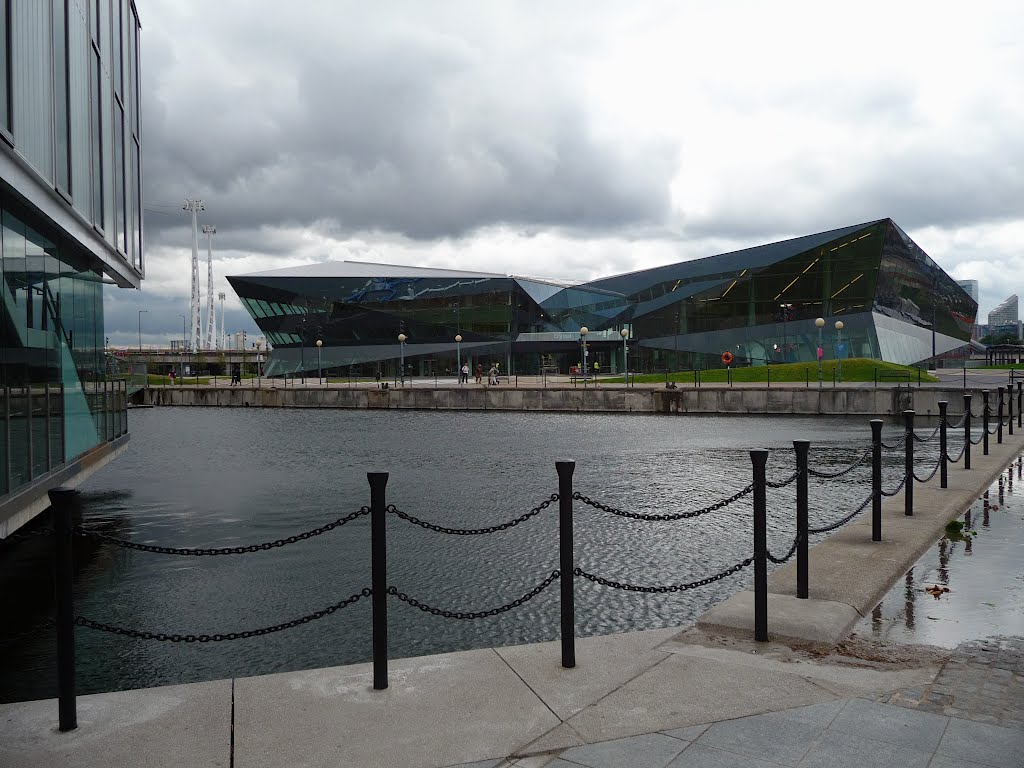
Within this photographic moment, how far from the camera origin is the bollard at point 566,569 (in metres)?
5.60

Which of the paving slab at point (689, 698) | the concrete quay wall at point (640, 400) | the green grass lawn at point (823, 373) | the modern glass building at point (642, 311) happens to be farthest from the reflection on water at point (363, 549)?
the modern glass building at point (642, 311)

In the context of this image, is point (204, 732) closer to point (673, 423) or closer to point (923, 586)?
point (923, 586)

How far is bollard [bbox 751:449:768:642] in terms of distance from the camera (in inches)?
239

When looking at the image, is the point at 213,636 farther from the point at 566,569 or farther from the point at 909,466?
the point at 909,466

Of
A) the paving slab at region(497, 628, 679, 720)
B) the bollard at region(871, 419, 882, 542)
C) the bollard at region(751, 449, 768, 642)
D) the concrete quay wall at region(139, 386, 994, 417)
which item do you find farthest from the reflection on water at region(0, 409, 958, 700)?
the concrete quay wall at region(139, 386, 994, 417)

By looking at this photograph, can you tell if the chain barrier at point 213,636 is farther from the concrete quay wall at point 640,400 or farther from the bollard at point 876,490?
the concrete quay wall at point 640,400

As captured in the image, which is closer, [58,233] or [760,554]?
[760,554]

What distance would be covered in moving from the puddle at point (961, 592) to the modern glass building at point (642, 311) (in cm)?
4602

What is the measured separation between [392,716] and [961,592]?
5.47 meters

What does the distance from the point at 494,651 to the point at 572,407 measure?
4011cm

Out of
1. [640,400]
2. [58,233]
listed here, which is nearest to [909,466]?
[58,233]

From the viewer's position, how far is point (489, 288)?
86.7 metres

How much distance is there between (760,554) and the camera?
6.39 m

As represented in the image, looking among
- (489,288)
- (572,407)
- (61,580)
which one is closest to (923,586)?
(61,580)
